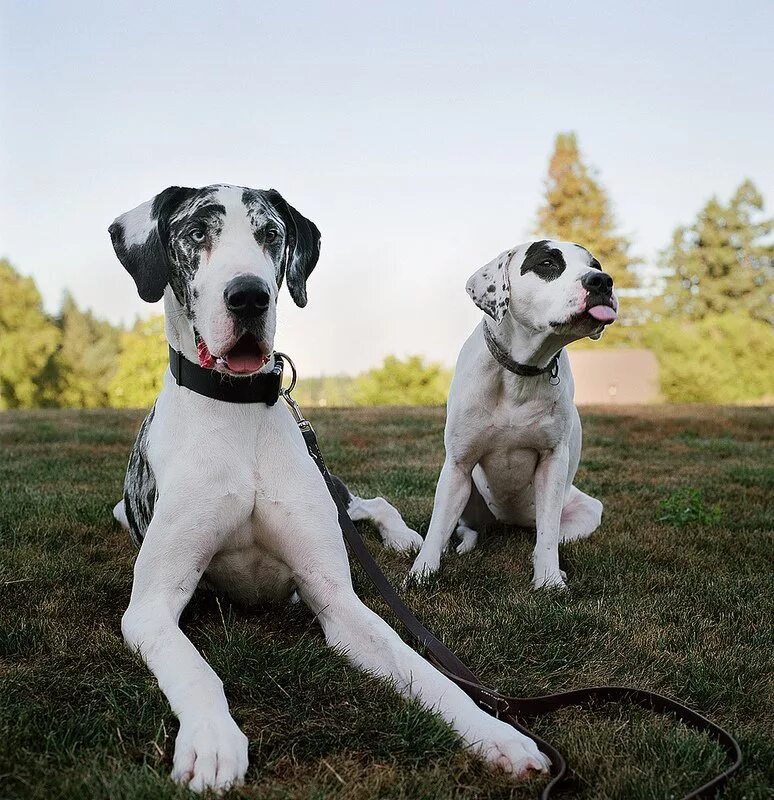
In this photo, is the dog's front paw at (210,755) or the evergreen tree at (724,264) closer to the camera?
the dog's front paw at (210,755)

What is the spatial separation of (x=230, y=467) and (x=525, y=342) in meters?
1.76

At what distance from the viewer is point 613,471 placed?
25.8ft

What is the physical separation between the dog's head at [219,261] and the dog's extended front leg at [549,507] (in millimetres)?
1793

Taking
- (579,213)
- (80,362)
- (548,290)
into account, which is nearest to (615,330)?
(579,213)

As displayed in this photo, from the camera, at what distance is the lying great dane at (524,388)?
3.77 meters

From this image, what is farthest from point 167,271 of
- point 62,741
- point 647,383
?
point 647,383

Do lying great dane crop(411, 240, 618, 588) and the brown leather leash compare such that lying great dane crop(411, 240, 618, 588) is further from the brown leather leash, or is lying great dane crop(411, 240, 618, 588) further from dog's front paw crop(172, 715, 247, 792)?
dog's front paw crop(172, 715, 247, 792)

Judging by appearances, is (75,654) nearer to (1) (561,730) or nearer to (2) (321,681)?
(2) (321,681)

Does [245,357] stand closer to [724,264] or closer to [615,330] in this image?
[615,330]

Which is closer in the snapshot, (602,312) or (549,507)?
(602,312)

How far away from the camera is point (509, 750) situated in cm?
214

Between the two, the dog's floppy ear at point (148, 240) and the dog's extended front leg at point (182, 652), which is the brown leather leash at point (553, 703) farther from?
the dog's floppy ear at point (148, 240)

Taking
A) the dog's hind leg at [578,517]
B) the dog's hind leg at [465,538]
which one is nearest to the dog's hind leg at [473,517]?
the dog's hind leg at [465,538]

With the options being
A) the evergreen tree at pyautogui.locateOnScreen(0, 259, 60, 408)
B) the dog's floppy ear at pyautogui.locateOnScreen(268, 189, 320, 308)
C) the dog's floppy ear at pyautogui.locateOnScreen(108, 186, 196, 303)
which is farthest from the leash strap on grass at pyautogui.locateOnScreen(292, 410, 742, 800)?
the evergreen tree at pyautogui.locateOnScreen(0, 259, 60, 408)
